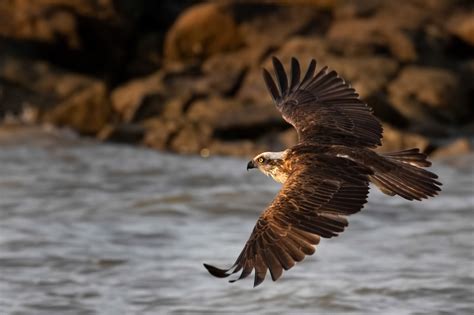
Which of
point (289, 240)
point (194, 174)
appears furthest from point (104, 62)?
point (289, 240)

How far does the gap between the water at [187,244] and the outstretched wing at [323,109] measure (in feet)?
5.48

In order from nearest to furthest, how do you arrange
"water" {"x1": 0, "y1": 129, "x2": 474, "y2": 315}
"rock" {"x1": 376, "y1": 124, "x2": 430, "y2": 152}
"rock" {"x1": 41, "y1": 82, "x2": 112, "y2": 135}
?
"water" {"x1": 0, "y1": 129, "x2": 474, "y2": 315} → "rock" {"x1": 376, "y1": 124, "x2": 430, "y2": 152} → "rock" {"x1": 41, "y1": 82, "x2": 112, "y2": 135}

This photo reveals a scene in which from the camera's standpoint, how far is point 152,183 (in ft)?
50.9

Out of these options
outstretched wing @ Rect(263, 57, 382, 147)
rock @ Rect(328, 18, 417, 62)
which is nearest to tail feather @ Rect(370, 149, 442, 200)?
outstretched wing @ Rect(263, 57, 382, 147)

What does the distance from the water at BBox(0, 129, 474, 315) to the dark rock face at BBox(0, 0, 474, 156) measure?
1.11m

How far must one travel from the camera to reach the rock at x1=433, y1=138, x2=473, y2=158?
16.1 meters

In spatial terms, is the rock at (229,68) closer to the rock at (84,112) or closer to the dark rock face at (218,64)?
the dark rock face at (218,64)

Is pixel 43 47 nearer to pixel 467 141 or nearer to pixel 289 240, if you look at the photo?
pixel 467 141

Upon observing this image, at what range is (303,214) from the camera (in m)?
7.72

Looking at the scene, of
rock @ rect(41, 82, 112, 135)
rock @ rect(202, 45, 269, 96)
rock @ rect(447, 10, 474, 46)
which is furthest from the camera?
rock @ rect(447, 10, 474, 46)

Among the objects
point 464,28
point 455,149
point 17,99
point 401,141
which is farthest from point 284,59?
point 17,99

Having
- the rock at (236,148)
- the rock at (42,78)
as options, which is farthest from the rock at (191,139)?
the rock at (42,78)

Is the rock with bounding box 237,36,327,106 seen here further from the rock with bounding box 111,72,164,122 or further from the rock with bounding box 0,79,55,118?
the rock with bounding box 0,79,55,118

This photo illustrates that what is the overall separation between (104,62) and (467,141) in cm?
829
